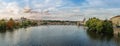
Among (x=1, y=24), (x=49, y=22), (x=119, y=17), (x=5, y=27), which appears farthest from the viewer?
(x=49, y=22)

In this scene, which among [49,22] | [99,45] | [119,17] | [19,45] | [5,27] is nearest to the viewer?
[19,45]

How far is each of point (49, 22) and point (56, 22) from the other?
5502 mm

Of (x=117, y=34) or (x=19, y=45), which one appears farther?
(x=117, y=34)

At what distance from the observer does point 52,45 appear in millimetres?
17703

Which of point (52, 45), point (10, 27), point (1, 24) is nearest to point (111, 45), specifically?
point (52, 45)

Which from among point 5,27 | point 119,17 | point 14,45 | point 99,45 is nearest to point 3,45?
point 14,45

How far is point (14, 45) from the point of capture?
1769cm

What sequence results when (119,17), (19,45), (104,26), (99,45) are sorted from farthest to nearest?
(119,17) < (104,26) < (99,45) < (19,45)

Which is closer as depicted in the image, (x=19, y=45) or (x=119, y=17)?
(x=19, y=45)

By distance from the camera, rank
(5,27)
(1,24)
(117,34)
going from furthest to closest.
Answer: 1. (5,27)
2. (1,24)
3. (117,34)

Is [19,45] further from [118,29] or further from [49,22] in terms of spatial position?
[49,22]

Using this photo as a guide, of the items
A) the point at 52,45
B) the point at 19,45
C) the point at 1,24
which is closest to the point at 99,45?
the point at 52,45

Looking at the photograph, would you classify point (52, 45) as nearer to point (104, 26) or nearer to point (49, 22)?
point (104, 26)

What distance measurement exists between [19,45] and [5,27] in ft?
80.6
